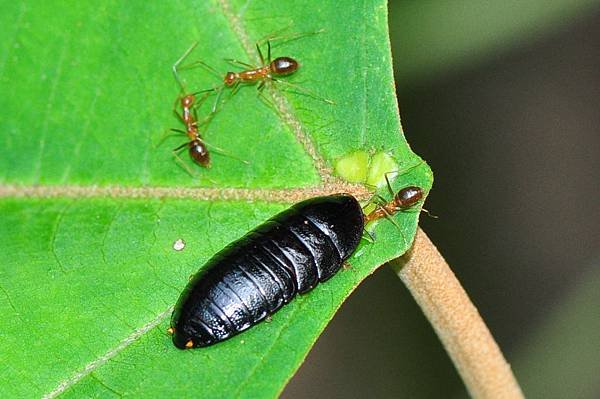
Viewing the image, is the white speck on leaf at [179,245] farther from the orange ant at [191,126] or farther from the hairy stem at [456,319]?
the hairy stem at [456,319]

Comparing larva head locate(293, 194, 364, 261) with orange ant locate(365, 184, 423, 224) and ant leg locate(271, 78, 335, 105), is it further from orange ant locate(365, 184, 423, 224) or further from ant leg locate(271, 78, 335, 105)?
ant leg locate(271, 78, 335, 105)

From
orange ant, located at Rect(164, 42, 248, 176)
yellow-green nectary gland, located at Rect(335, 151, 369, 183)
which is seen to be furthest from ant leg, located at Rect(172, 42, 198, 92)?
yellow-green nectary gland, located at Rect(335, 151, 369, 183)

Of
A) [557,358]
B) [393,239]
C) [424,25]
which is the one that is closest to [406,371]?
[557,358]

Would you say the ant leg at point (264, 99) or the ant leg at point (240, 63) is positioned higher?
the ant leg at point (240, 63)

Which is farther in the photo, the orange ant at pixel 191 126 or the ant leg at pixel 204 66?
the ant leg at pixel 204 66

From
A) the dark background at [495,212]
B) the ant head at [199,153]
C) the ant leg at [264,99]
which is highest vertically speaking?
the ant leg at [264,99]

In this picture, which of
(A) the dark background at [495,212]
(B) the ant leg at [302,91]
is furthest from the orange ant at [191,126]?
(A) the dark background at [495,212]

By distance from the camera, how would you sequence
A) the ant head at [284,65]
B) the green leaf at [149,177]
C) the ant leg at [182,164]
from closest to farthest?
the green leaf at [149,177], the ant head at [284,65], the ant leg at [182,164]

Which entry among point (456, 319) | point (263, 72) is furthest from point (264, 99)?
point (456, 319)
